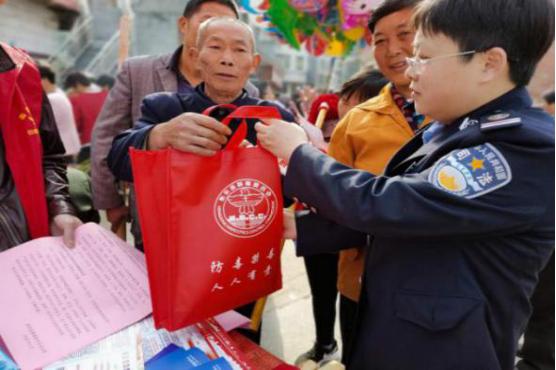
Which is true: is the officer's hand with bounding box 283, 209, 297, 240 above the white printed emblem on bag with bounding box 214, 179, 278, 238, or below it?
below

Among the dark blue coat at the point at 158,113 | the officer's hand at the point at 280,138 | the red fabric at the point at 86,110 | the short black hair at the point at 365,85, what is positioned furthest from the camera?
the red fabric at the point at 86,110

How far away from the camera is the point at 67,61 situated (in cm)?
1534

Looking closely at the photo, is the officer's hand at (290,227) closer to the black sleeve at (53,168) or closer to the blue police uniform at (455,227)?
the blue police uniform at (455,227)

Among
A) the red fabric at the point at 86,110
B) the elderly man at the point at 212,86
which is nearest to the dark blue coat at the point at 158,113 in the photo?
the elderly man at the point at 212,86

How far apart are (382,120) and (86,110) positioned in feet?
15.4

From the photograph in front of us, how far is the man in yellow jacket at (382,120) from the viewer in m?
1.50

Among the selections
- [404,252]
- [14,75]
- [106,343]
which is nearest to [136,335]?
[106,343]

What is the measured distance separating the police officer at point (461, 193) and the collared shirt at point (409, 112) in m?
0.51

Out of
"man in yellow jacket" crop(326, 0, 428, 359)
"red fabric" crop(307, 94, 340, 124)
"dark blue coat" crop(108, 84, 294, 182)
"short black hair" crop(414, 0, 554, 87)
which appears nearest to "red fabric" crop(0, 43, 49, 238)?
"dark blue coat" crop(108, 84, 294, 182)

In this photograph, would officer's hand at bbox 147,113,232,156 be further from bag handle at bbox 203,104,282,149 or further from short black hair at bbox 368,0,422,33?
short black hair at bbox 368,0,422,33

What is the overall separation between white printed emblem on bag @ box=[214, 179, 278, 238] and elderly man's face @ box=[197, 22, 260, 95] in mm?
518

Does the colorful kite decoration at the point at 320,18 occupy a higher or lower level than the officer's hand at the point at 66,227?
higher

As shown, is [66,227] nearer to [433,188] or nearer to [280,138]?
[280,138]

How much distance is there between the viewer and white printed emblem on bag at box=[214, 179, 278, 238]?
96 cm
